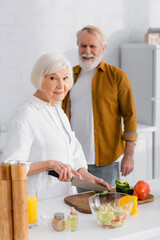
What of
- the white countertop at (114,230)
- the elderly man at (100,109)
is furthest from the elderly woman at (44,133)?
the elderly man at (100,109)

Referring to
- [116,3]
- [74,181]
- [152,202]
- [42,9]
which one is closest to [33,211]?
[74,181]

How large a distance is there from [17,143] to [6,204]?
570mm

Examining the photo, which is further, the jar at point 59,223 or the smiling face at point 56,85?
the smiling face at point 56,85

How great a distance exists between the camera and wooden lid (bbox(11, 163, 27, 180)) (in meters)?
1.51

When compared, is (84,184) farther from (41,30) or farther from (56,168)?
(41,30)

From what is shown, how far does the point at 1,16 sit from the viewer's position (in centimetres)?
388

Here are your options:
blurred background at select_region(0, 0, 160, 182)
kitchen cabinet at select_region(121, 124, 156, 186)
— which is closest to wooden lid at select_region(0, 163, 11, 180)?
blurred background at select_region(0, 0, 160, 182)

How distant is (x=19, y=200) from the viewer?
155cm

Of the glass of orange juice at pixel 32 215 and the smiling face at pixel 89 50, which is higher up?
the smiling face at pixel 89 50

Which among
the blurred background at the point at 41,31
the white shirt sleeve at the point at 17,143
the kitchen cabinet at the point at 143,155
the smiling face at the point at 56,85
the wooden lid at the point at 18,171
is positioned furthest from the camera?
the kitchen cabinet at the point at 143,155

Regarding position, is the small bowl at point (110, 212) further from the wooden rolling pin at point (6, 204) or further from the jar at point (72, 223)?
the wooden rolling pin at point (6, 204)

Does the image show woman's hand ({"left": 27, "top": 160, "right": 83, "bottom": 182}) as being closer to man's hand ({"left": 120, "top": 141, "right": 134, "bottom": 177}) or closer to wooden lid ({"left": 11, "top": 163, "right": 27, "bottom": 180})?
wooden lid ({"left": 11, "top": 163, "right": 27, "bottom": 180})

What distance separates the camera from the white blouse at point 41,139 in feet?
6.96

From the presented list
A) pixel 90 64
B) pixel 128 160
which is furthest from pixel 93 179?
pixel 90 64
